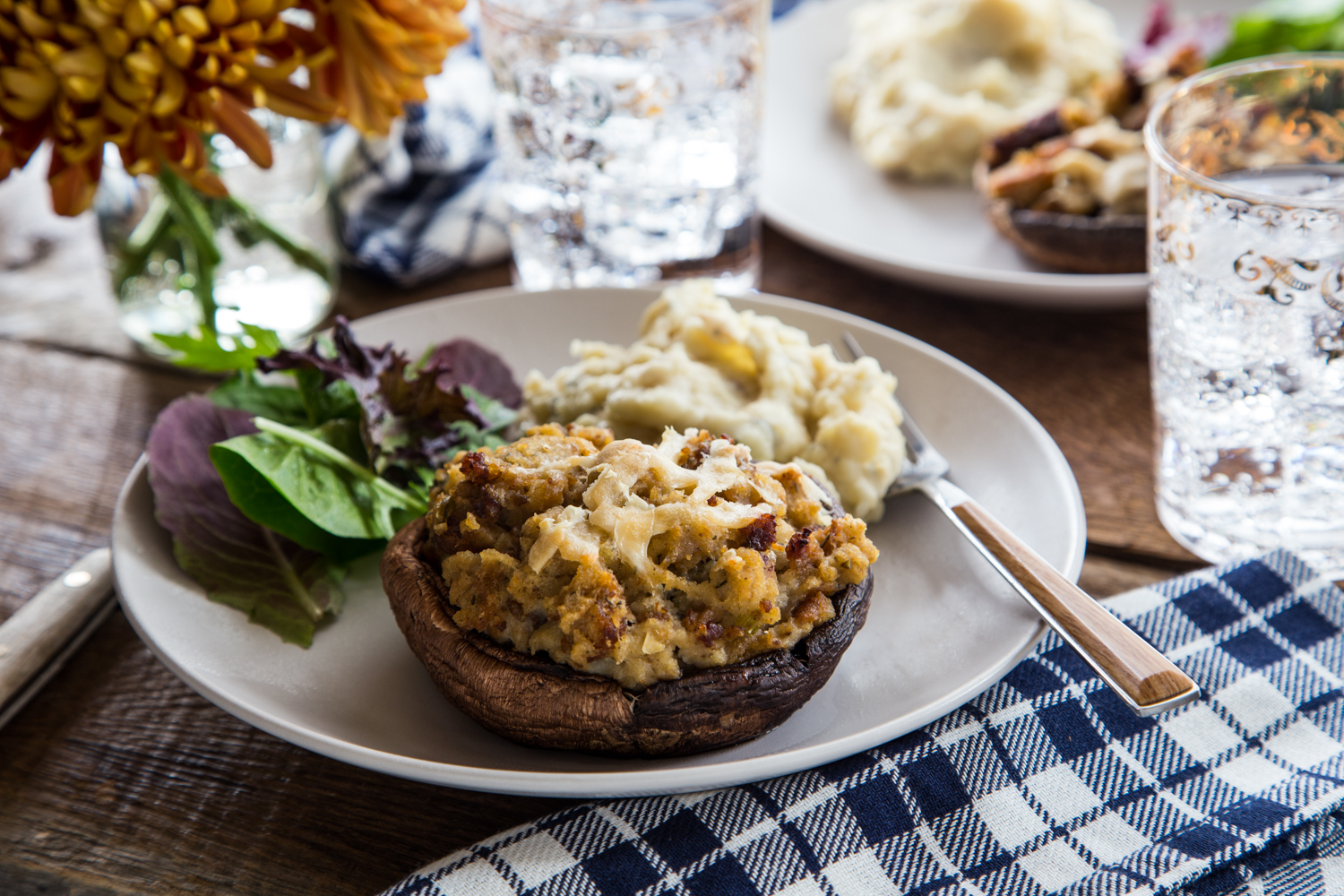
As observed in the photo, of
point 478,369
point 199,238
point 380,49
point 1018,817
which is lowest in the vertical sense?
point 1018,817

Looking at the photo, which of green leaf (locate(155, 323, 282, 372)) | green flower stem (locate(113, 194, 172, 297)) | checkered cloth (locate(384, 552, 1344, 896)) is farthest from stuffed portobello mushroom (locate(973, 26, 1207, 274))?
green flower stem (locate(113, 194, 172, 297))

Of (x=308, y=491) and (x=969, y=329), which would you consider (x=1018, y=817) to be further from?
(x=969, y=329)

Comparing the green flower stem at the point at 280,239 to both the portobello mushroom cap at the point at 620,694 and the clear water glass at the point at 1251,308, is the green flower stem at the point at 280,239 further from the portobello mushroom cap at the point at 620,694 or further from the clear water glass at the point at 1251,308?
the clear water glass at the point at 1251,308

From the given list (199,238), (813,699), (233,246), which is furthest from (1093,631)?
(233,246)

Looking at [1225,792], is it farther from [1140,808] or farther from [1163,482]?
[1163,482]

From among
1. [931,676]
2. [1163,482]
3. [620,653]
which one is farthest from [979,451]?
[620,653]

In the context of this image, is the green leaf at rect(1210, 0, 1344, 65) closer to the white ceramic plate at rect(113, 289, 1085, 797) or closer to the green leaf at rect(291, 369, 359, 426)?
the white ceramic plate at rect(113, 289, 1085, 797)
